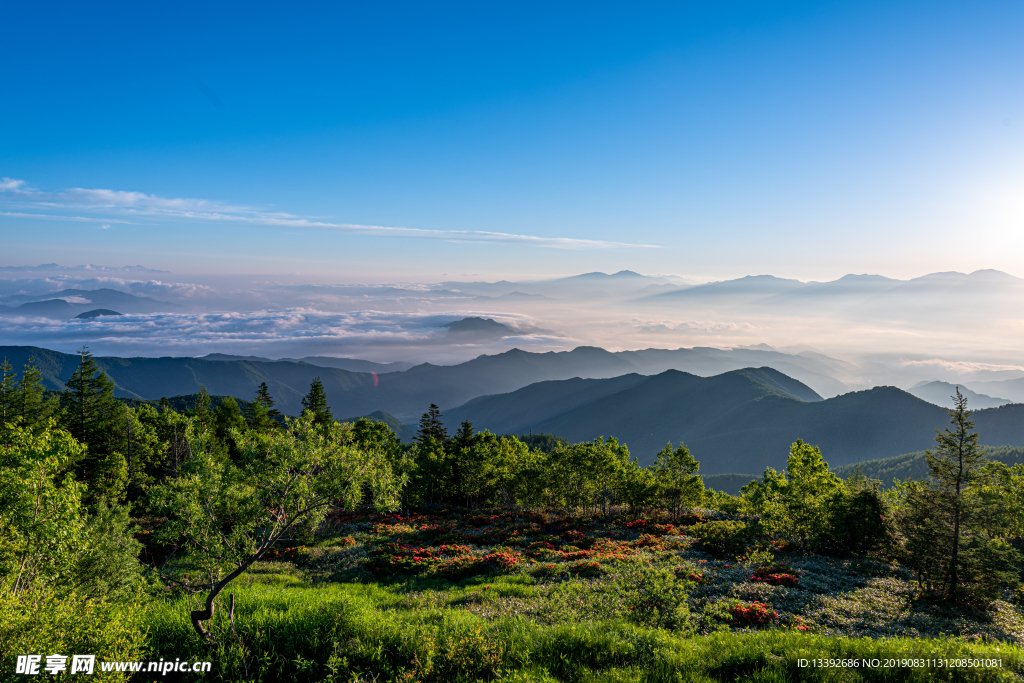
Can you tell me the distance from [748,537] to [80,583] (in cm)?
4642

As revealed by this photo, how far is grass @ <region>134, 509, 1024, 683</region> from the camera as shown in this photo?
14.7m

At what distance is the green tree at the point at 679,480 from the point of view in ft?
186

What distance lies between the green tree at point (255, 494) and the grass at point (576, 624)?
3.68m

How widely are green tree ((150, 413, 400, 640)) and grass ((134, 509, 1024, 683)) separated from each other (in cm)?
368

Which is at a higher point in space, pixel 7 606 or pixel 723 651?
pixel 7 606

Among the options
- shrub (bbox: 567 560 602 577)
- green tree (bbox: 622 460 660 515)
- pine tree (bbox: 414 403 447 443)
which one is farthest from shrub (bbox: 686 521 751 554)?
pine tree (bbox: 414 403 447 443)

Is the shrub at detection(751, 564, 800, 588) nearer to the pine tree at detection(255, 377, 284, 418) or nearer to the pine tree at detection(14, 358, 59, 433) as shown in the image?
the pine tree at detection(14, 358, 59, 433)

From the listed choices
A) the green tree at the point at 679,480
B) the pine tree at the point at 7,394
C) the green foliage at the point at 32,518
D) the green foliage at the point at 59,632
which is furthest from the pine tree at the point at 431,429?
the green foliage at the point at 59,632

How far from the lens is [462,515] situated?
197 ft

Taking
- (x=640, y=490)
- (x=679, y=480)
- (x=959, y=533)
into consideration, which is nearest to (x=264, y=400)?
(x=640, y=490)

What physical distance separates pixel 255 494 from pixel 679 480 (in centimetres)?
5368

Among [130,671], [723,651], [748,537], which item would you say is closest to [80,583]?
[130,671]

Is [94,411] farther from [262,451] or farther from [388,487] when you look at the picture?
[388,487]

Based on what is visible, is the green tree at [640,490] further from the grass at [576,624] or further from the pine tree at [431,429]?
the pine tree at [431,429]
